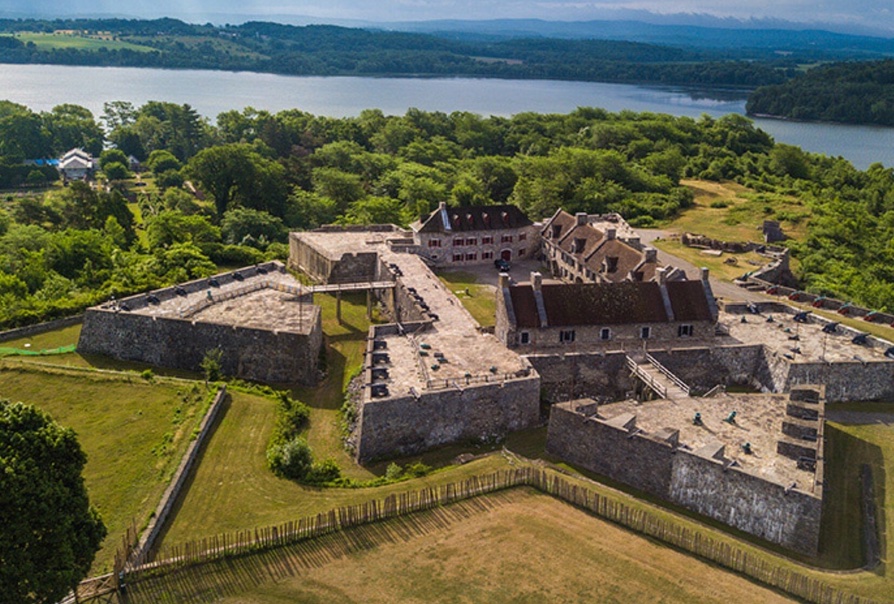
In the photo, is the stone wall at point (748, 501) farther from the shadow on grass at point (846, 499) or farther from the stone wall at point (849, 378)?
the stone wall at point (849, 378)

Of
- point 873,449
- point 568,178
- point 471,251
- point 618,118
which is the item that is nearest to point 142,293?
point 471,251

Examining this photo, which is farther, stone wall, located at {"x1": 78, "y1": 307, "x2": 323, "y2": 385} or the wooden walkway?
the wooden walkway

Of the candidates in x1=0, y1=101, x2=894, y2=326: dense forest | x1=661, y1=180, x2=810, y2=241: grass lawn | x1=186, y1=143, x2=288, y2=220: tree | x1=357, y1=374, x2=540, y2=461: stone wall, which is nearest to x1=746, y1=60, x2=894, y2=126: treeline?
x1=0, y1=101, x2=894, y2=326: dense forest

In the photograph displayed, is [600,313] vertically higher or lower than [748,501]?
higher

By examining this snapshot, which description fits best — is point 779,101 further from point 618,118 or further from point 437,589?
point 437,589

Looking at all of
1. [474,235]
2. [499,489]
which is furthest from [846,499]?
[474,235]

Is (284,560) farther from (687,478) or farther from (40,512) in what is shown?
(687,478)

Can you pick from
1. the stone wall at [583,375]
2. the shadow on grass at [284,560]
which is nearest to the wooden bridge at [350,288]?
the stone wall at [583,375]

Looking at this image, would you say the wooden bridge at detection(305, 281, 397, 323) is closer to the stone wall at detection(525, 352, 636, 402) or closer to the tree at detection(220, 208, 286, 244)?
the stone wall at detection(525, 352, 636, 402)
